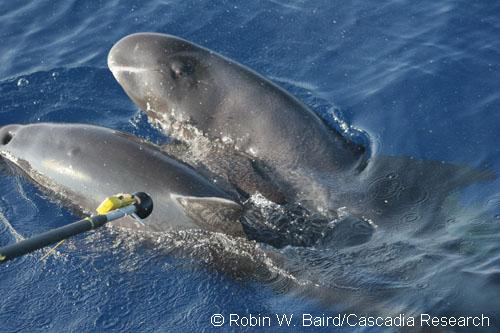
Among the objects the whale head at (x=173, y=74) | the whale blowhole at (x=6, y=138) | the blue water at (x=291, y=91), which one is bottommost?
the blue water at (x=291, y=91)

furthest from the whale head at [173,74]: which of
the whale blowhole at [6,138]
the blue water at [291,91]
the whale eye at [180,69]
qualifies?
the whale blowhole at [6,138]

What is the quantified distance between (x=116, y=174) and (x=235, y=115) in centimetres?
207

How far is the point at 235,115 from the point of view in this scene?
36.8 feet

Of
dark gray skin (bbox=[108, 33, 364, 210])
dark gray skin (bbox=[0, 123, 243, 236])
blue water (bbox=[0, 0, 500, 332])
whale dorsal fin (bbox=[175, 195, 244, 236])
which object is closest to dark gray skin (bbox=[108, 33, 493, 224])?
dark gray skin (bbox=[108, 33, 364, 210])

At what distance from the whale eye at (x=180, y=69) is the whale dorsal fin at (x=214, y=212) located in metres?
2.46

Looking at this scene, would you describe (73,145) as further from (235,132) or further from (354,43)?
(354,43)

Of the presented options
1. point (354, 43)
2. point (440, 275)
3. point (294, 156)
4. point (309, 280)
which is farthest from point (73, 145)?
point (354, 43)

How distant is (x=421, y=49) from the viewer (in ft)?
45.5

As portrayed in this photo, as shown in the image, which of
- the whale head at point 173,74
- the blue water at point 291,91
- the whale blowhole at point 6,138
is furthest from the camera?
the whale blowhole at point 6,138

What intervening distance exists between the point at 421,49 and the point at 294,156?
4.26 metres

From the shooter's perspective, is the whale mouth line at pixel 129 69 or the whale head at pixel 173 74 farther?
the whale mouth line at pixel 129 69

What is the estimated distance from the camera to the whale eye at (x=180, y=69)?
11391 millimetres

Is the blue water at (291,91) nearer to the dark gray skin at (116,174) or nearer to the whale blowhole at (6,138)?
the dark gray skin at (116,174)

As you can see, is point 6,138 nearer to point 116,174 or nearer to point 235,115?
point 116,174
